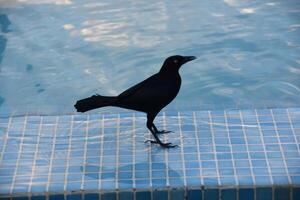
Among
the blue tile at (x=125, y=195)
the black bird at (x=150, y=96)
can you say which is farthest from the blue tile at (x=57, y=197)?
the black bird at (x=150, y=96)

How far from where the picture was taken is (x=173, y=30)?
6715 millimetres

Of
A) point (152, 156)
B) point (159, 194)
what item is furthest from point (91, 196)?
point (152, 156)

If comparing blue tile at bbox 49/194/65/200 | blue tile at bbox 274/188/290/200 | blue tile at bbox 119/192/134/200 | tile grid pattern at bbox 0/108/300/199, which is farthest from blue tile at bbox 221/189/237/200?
blue tile at bbox 49/194/65/200

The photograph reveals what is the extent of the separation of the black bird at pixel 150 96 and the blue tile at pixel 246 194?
67 centimetres

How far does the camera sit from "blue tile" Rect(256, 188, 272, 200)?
165 inches

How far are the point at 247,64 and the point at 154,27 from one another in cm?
106

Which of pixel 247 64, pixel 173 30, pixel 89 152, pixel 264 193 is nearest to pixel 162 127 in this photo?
pixel 89 152

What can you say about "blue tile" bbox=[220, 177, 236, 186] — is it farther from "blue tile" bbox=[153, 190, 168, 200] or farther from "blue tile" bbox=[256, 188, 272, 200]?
"blue tile" bbox=[153, 190, 168, 200]

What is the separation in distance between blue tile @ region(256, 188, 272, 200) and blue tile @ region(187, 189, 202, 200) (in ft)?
1.05

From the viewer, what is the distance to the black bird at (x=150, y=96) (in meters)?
4.27

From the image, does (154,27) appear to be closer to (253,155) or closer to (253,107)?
(253,107)

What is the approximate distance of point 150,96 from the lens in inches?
171

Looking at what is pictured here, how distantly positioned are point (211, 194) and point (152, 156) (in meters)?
0.48

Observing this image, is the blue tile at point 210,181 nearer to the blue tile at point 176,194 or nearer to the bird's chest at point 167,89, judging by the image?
the blue tile at point 176,194
